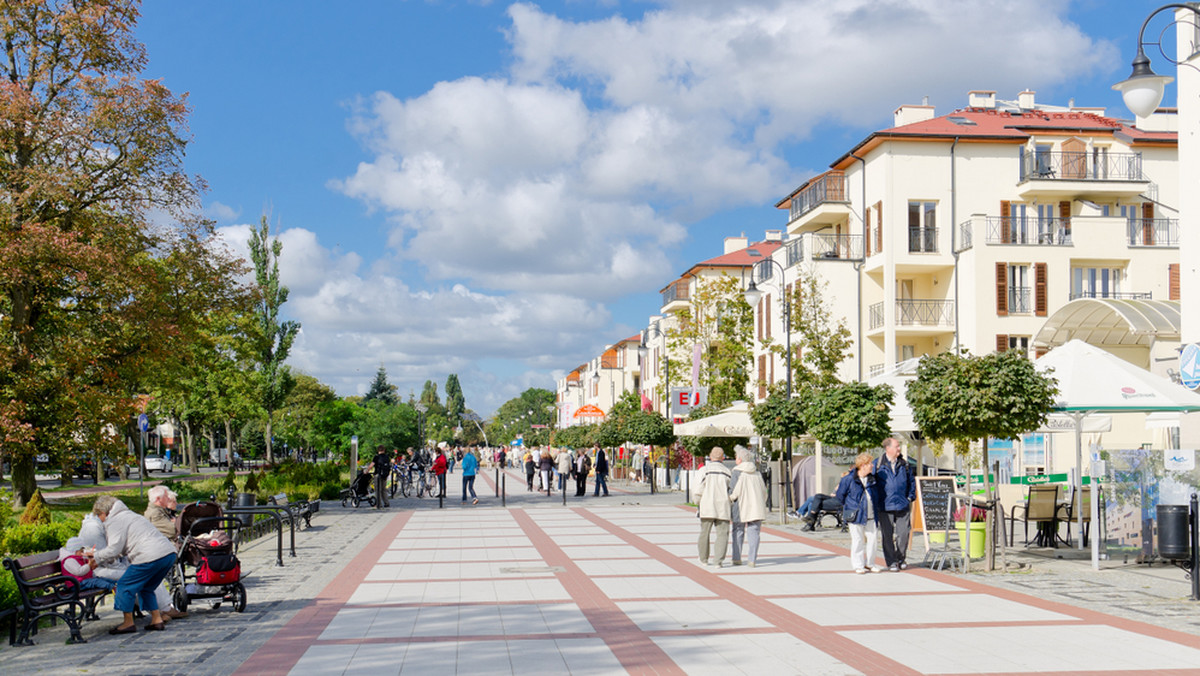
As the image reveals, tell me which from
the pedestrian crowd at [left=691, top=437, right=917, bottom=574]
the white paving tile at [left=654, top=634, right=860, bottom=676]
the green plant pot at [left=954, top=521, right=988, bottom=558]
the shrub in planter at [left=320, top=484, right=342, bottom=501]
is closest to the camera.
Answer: the white paving tile at [left=654, top=634, right=860, bottom=676]

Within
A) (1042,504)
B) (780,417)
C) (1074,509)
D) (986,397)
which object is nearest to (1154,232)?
(780,417)

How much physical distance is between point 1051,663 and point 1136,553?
7.65 meters

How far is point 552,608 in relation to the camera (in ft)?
36.2

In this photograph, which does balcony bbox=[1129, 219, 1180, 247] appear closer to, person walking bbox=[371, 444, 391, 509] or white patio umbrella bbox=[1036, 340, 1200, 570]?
white patio umbrella bbox=[1036, 340, 1200, 570]

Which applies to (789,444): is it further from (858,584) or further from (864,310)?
(864,310)

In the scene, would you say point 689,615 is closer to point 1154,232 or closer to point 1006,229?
point 1006,229

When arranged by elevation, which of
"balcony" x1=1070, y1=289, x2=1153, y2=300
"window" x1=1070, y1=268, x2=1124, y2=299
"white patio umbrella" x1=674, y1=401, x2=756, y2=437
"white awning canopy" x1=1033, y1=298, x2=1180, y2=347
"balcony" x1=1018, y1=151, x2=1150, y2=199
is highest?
"balcony" x1=1018, y1=151, x2=1150, y2=199

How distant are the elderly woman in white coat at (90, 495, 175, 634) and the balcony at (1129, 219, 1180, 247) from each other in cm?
3528

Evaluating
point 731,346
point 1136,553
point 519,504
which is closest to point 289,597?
point 1136,553

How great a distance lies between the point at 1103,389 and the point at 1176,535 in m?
2.60

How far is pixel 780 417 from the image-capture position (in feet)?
76.5

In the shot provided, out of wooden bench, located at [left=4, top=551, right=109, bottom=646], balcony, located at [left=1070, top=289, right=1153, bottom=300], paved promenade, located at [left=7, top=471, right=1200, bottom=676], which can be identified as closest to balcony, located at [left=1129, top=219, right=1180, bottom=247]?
balcony, located at [left=1070, top=289, right=1153, bottom=300]

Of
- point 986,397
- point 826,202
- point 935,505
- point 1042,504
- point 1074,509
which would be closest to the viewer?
point 986,397

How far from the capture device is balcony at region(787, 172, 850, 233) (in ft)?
134
